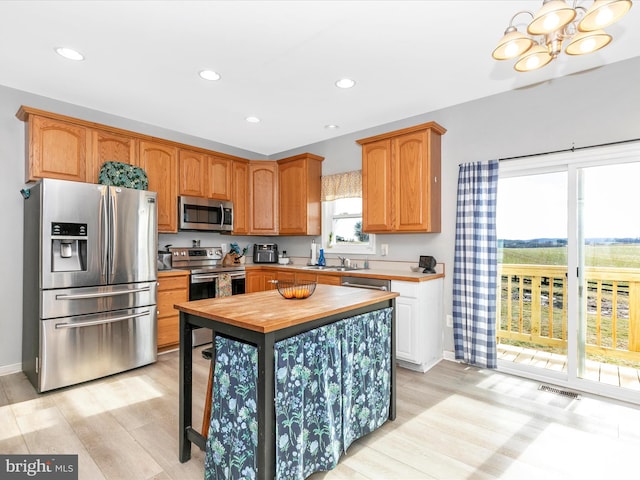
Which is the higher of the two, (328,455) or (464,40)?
(464,40)

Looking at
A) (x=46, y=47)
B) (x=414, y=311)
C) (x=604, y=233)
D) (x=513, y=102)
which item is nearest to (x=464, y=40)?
(x=513, y=102)

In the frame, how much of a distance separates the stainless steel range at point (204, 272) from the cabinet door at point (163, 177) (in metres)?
0.38

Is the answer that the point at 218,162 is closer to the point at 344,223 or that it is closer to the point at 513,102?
the point at 344,223

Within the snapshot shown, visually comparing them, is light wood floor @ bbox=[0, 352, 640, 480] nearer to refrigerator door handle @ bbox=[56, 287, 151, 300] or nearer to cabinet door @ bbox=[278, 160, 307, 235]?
refrigerator door handle @ bbox=[56, 287, 151, 300]

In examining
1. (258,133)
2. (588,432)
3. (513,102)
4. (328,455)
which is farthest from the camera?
(258,133)

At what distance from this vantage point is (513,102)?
3225 millimetres

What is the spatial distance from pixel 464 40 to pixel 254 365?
250 cm

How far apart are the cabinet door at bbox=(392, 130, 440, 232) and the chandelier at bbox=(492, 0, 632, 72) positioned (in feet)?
5.30

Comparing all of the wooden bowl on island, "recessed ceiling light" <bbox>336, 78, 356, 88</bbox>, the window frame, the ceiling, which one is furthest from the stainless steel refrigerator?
the window frame

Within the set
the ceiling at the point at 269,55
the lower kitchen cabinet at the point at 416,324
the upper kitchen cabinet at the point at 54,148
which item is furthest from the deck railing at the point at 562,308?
the upper kitchen cabinet at the point at 54,148

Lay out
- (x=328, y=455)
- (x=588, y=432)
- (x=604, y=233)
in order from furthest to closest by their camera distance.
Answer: (x=604, y=233) → (x=588, y=432) → (x=328, y=455)

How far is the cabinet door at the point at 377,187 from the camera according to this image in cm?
380

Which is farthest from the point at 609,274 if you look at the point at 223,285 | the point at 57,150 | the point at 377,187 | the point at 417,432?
the point at 57,150

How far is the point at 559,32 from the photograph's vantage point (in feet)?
5.55
